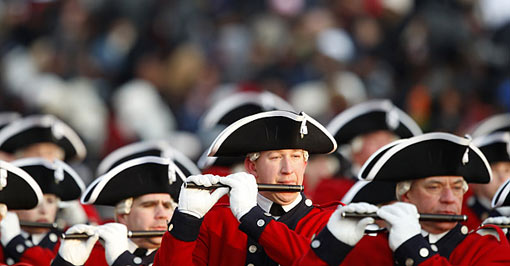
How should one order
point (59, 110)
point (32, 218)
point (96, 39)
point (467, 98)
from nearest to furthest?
point (32, 218)
point (467, 98)
point (59, 110)
point (96, 39)

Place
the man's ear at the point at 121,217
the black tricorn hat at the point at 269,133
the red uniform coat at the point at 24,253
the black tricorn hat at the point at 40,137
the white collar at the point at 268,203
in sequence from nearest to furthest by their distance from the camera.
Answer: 1. the black tricorn hat at the point at 269,133
2. the white collar at the point at 268,203
3. the man's ear at the point at 121,217
4. the red uniform coat at the point at 24,253
5. the black tricorn hat at the point at 40,137

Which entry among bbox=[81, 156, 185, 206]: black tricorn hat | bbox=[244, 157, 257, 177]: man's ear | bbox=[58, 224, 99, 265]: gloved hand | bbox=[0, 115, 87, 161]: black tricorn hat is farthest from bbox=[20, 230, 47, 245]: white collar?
bbox=[244, 157, 257, 177]: man's ear

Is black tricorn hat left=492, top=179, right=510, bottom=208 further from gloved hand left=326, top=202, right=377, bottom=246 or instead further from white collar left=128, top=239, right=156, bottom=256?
white collar left=128, top=239, right=156, bottom=256

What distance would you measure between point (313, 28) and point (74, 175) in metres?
9.11

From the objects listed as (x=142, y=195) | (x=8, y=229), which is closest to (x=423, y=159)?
(x=142, y=195)

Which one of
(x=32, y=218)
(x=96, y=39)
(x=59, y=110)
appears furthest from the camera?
(x=96, y=39)

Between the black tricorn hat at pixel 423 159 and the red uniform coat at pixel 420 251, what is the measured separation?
0.34 metres

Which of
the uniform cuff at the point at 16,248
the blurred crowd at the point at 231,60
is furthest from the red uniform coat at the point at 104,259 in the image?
the blurred crowd at the point at 231,60

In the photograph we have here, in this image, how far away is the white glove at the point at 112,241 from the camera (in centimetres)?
729

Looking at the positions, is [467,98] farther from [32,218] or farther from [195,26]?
[32,218]

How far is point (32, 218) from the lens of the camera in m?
8.84

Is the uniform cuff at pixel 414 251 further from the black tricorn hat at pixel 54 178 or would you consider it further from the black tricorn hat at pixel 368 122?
the black tricorn hat at pixel 368 122

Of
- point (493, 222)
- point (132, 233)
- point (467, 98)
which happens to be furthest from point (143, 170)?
point (467, 98)

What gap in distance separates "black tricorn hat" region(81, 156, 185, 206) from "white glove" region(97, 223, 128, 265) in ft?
1.29
